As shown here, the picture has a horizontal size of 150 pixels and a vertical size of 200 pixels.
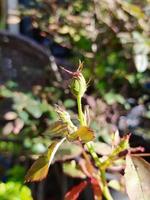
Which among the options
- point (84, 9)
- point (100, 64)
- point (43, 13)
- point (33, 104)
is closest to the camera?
point (33, 104)

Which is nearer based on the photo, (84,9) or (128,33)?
(128,33)

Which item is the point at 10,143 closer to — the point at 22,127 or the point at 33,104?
the point at 22,127

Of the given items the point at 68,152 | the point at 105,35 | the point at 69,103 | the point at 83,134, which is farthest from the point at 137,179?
the point at 105,35

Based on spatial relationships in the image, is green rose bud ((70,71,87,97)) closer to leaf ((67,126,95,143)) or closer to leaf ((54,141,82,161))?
leaf ((67,126,95,143))

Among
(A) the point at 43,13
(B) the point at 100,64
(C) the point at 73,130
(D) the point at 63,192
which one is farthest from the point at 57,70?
(C) the point at 73,130

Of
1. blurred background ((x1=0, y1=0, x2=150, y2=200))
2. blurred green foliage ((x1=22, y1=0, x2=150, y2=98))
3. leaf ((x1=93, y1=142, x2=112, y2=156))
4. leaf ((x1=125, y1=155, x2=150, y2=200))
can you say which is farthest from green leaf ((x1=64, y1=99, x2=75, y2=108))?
leaf ((x1=125, y1=155, x2=150, y2=200))

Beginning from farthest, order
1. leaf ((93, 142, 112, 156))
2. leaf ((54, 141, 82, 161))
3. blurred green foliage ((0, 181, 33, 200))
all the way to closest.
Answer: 1. leaf ((54, 141, 82, 161))
2. leaf ((93, 142, 112, 156))
3. blurred green foliage ((0, 181, 33, 200))

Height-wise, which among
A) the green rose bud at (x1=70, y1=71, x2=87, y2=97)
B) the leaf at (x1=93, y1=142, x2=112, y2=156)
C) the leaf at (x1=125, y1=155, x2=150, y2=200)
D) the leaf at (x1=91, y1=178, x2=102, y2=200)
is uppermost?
the green rose bud at (x1=70, y1=71, x2=87, y2=97)
